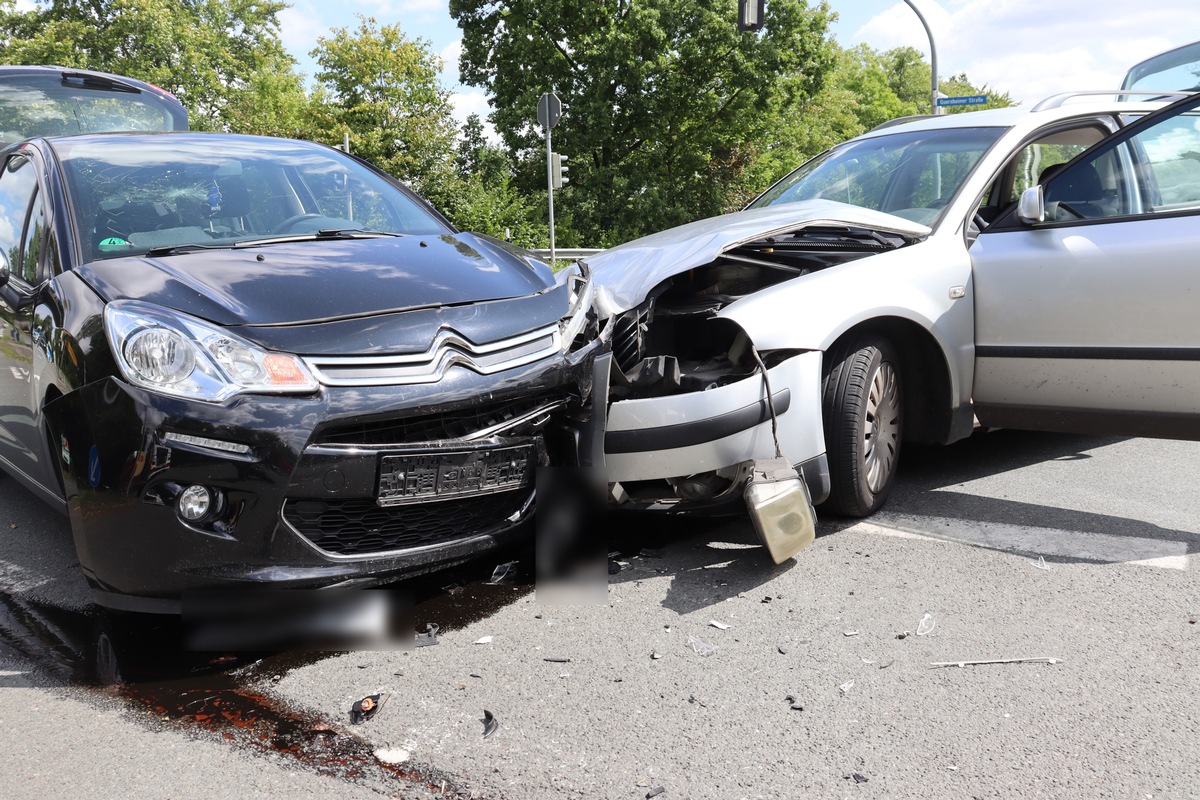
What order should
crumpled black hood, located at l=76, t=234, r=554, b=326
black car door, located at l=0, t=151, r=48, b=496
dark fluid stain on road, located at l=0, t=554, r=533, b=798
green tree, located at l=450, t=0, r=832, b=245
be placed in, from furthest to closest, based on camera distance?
green tree, located at l=450, t=0, r=832, b=245 < black car door, located at l=0, t=151, r=48, b=496 < crumpled black hood, located at l=76, t=234, r=554, b=326 < dark fluid stain on road, located at l=0, t=554, r=533, b=798

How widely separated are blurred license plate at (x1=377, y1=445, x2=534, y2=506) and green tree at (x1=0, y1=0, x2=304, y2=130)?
128 ft

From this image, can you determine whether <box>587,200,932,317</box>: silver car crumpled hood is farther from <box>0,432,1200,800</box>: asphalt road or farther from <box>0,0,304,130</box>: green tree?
<box>0,0,304,130</box>: green tree

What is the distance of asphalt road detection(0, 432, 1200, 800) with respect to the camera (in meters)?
2.41

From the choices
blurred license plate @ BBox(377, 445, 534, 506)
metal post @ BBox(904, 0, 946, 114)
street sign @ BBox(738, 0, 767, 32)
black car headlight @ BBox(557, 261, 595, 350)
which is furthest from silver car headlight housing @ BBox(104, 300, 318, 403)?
metal post @ BBox(904, 0, 946, 114)

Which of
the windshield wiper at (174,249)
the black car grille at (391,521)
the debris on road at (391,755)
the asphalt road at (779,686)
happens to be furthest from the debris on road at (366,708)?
the windshield wiper at (174,249)

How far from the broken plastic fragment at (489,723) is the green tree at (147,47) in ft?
130

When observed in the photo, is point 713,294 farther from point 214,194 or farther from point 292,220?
point 214,194

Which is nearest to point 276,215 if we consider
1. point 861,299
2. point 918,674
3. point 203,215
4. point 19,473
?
point 203,215

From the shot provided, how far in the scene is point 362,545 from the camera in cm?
312

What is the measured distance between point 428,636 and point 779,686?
3.71 feet

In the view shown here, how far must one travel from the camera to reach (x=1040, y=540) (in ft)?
13.0

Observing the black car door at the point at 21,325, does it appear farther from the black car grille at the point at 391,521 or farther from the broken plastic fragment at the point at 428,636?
the broken plastic fragment at the point at 428,636

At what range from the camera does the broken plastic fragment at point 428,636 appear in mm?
3219

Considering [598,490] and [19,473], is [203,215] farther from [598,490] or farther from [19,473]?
[598,490]
